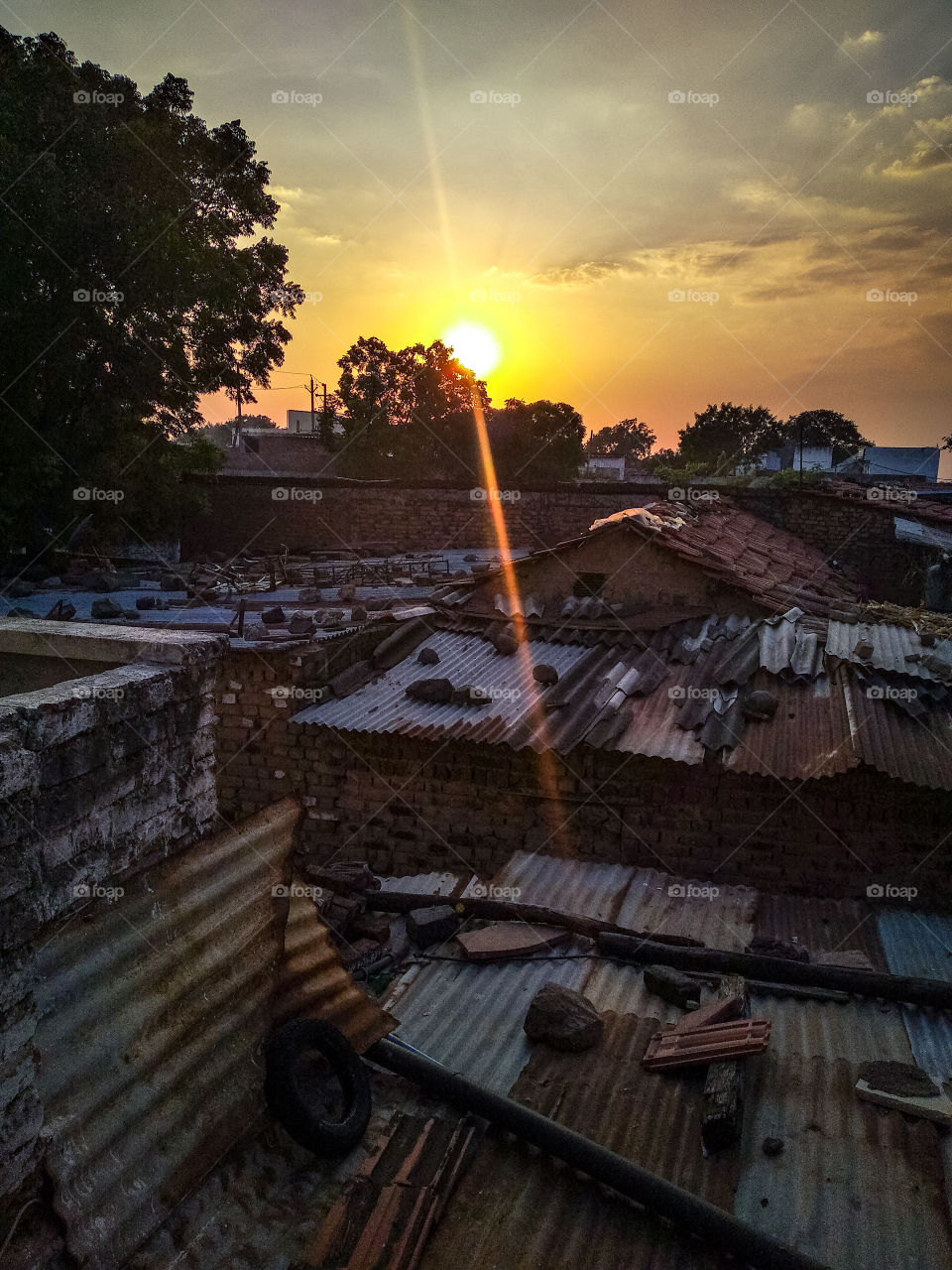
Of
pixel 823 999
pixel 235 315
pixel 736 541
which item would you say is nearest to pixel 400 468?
pixel 235 315

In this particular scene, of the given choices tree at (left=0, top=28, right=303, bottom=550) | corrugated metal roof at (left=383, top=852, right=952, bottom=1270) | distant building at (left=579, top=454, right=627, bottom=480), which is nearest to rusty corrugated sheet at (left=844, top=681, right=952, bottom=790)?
corrugated metal roof at (left=383, top=852, right=952, bottom=1270)

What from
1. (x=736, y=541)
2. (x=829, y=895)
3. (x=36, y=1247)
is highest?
(x=736, y=541)

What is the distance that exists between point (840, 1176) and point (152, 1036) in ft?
9.96

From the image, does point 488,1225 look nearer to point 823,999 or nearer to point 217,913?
point 217,913

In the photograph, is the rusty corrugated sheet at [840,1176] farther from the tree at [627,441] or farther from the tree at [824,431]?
the tree at [627,441]

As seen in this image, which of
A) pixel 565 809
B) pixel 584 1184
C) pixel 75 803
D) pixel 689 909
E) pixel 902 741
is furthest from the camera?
pixel 565 809

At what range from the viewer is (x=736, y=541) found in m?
13.6

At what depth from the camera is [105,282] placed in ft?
51.3

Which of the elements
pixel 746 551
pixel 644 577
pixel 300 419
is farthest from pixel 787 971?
pixel 300 419

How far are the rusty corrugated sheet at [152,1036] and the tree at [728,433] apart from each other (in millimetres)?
46341

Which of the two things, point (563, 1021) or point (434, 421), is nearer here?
point (563, 1021)

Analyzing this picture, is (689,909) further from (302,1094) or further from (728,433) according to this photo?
(728,433)

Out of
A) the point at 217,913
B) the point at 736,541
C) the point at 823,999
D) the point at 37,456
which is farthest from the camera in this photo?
the point at 37,456

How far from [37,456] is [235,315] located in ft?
21.4
